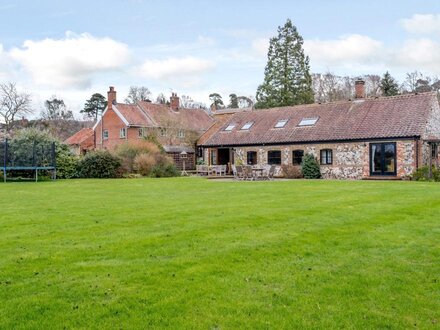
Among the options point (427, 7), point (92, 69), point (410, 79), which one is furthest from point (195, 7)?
point (410, 79)

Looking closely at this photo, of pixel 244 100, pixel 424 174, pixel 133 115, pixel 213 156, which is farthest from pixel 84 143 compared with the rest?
pixel 244 100

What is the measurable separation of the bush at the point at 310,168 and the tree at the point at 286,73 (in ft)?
69.4

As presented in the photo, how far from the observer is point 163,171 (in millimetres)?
28828

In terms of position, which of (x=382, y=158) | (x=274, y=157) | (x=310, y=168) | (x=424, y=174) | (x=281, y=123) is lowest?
(x=424, y=174)

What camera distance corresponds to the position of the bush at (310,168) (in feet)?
85.6

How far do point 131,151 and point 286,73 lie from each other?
24084 millimetres

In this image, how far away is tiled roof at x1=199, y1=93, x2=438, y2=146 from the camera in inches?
Result: 970

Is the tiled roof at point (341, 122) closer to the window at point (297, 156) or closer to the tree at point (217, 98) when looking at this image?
the window at point (297, 156)

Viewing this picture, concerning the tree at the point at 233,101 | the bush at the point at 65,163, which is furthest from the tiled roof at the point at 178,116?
the tree at the point at 233,101

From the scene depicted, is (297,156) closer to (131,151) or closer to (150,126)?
(131,151)

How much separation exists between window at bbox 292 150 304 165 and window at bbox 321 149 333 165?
4.55 feet

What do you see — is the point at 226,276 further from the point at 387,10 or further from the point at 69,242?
the point at 387,10

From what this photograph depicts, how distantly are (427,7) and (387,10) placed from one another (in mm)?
4819

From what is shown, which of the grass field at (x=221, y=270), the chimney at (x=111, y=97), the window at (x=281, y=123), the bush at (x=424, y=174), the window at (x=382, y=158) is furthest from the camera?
the chimney at (x=111, y=97)
